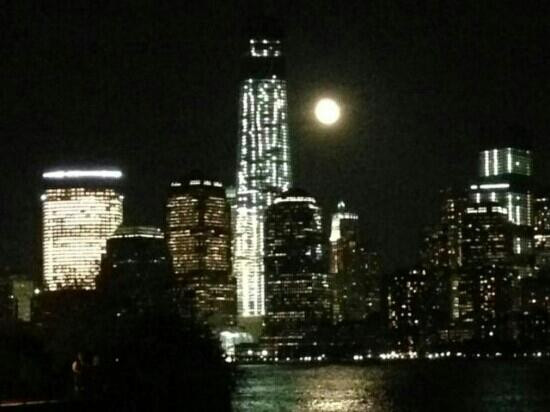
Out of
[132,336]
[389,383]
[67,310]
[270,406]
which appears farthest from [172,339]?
[389,383]

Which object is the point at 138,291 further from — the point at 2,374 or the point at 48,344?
the point at 2,374

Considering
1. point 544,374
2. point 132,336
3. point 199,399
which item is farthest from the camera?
point 544,374

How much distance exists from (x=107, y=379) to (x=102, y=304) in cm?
2813

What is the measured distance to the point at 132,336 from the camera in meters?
68.9

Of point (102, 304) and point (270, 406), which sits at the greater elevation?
point (102, 304)

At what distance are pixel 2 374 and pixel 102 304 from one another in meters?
25.8

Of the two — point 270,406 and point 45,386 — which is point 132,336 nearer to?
point 45,386

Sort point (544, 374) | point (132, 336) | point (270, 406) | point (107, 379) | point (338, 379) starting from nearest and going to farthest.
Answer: point (107, 379)
point (132, 336)
point (270, 406)
point (338, 379)
point (544, 374)

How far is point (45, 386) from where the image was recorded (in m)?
56.5

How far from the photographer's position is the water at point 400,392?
348 feet

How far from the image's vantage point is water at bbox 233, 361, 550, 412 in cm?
10594

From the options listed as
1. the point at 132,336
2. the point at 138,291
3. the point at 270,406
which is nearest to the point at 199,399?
the point at 132,336

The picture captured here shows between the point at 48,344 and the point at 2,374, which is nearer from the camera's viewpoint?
the point at 2,374

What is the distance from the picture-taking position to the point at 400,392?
131 metres
